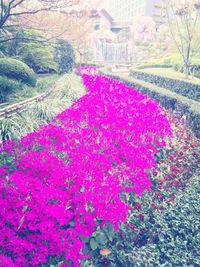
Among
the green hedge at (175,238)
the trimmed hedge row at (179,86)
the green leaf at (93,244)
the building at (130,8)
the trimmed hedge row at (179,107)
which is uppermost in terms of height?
the building at (130,8)

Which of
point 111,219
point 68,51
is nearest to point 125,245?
point 111,219

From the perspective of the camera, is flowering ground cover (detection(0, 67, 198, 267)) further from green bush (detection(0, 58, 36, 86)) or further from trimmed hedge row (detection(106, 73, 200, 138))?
green bush (detection(0, 58, 36, 86))

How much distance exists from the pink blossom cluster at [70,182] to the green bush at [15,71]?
11.7 ft

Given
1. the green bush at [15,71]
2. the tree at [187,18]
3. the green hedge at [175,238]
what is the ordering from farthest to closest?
the tree at [187,18], the green bush at [15,71], the green hedge at [175,238]

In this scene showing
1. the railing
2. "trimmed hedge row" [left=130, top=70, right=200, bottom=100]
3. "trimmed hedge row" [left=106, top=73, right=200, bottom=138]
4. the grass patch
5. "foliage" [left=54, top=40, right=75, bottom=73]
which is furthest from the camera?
"foliage" [left=54, top=40, right=75, bottom=73]

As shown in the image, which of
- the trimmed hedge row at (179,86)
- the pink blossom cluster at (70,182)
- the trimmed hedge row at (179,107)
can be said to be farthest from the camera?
the trimmed hedge row at (179,86)

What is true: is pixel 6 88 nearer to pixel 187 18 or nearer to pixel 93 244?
pixel 93 244

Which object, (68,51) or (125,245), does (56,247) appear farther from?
(68,51)

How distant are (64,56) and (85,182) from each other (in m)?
11.0

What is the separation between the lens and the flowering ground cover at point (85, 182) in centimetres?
212

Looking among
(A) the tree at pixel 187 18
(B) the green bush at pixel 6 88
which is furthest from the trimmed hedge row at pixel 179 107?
(A) the tree at pixel 187 18

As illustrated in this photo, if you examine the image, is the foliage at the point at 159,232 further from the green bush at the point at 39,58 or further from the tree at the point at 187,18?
the tree at the point at 187,18

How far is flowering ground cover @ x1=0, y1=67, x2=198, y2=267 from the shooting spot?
2.12 m

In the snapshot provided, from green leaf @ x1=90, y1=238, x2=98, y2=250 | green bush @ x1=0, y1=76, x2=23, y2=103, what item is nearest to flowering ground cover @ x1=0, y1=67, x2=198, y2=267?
green leaf @ x1=90, y1=238, x2=98, y2=250
